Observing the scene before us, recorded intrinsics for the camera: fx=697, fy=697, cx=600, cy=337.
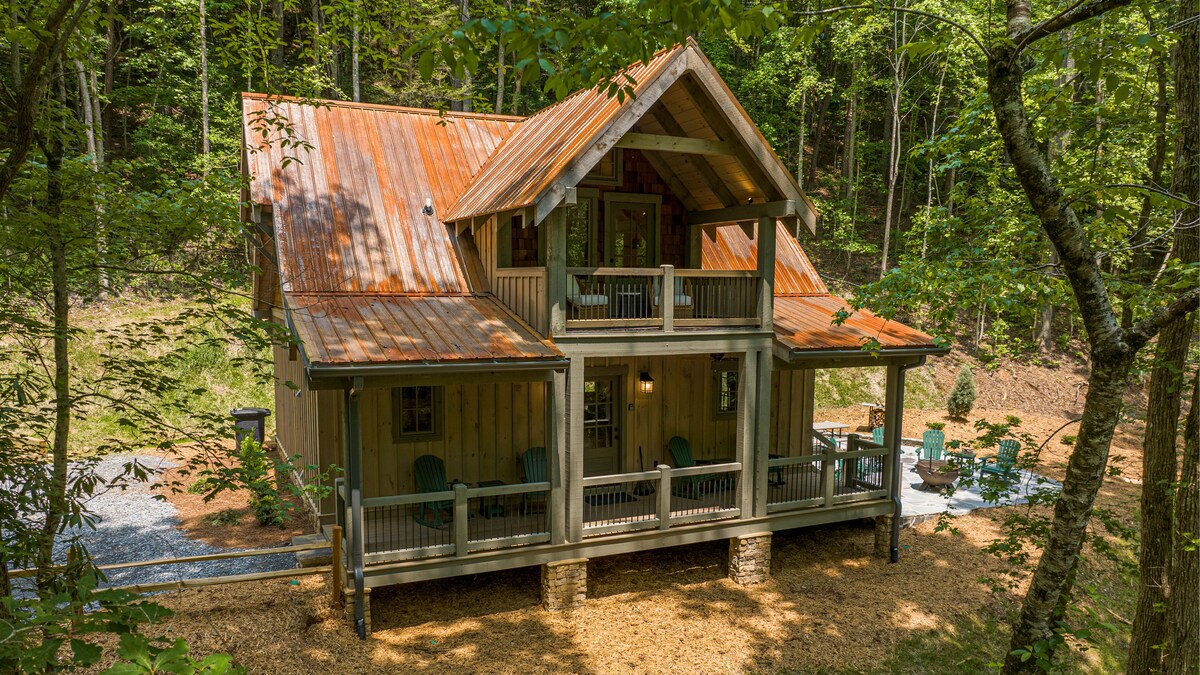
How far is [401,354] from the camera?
872cm

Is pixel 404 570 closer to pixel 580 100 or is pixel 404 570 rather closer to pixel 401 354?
pixel 401 354

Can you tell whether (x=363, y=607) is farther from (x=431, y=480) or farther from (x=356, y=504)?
(x=431, y=480)

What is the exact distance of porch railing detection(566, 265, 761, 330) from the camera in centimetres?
1024

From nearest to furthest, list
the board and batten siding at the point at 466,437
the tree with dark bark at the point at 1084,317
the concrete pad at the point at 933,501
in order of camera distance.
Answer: the tree with dark bark at the point at 1084,317
the board and batten siding at the point at 466,437
the concrete pad at the point at 933,501

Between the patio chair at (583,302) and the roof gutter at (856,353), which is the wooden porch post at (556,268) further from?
the roof gutter at (856,353)

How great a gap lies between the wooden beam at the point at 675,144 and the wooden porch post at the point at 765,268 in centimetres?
130

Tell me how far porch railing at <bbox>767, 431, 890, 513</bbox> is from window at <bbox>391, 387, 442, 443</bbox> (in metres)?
5.31

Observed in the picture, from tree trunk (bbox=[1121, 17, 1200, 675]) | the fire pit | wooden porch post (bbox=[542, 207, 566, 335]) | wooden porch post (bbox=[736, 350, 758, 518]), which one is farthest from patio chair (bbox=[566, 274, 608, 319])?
the fire pit

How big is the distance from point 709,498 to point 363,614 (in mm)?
5560

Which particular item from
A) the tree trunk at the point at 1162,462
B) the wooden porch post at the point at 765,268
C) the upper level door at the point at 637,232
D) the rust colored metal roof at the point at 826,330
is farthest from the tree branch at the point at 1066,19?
the upper level door at the point at 637,232

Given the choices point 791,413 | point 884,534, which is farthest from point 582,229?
point 884,534

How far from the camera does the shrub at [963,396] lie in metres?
21.7

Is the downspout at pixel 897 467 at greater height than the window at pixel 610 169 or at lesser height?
lesser

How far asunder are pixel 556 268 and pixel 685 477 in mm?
4547
